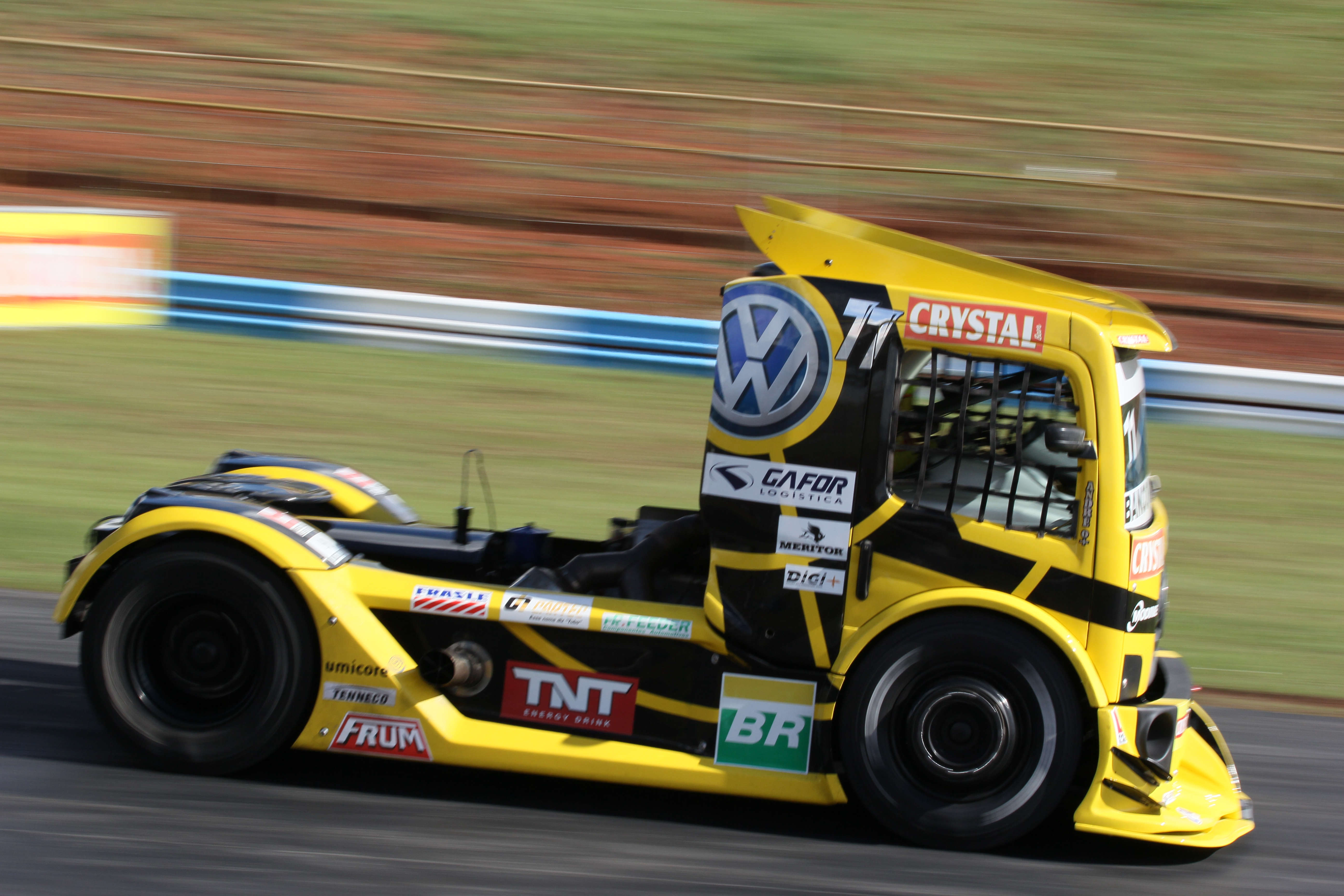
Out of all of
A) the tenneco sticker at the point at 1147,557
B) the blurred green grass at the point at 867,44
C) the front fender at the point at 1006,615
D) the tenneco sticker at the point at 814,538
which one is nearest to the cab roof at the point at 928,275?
the tenneco sticker at the point at 1147,557

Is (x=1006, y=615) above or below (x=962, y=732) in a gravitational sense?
above

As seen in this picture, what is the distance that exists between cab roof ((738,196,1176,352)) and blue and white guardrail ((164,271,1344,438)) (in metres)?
6.81

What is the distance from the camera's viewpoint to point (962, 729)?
4.89 metres

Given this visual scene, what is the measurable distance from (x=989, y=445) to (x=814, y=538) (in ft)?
2.31

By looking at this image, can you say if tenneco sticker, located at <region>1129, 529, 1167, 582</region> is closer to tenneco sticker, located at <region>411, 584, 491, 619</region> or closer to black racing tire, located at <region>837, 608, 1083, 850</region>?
black racing tire, located at <region>837, 608, 1083, 850</region>

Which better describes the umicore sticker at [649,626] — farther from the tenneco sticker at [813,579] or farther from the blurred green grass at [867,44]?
the blurred green grass at [867,44]

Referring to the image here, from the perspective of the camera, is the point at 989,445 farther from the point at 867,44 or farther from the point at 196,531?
the point at 867,44

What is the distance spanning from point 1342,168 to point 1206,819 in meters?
12.2

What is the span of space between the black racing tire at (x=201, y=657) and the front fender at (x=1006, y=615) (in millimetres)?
2046

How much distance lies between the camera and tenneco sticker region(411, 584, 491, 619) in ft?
16.8

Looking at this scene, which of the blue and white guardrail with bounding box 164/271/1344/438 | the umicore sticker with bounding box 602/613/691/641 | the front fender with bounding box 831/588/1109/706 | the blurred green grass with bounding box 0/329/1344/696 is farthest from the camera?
the blue and white guardrail with bounding box 164/271/1344/438

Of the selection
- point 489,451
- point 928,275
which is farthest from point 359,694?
point 489,451

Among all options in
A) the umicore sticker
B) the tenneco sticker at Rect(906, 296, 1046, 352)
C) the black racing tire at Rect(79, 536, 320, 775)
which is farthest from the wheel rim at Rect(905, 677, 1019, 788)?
the black racing tire at Rect(79, 536, 320, 775)

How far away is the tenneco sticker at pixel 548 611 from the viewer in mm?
5059
